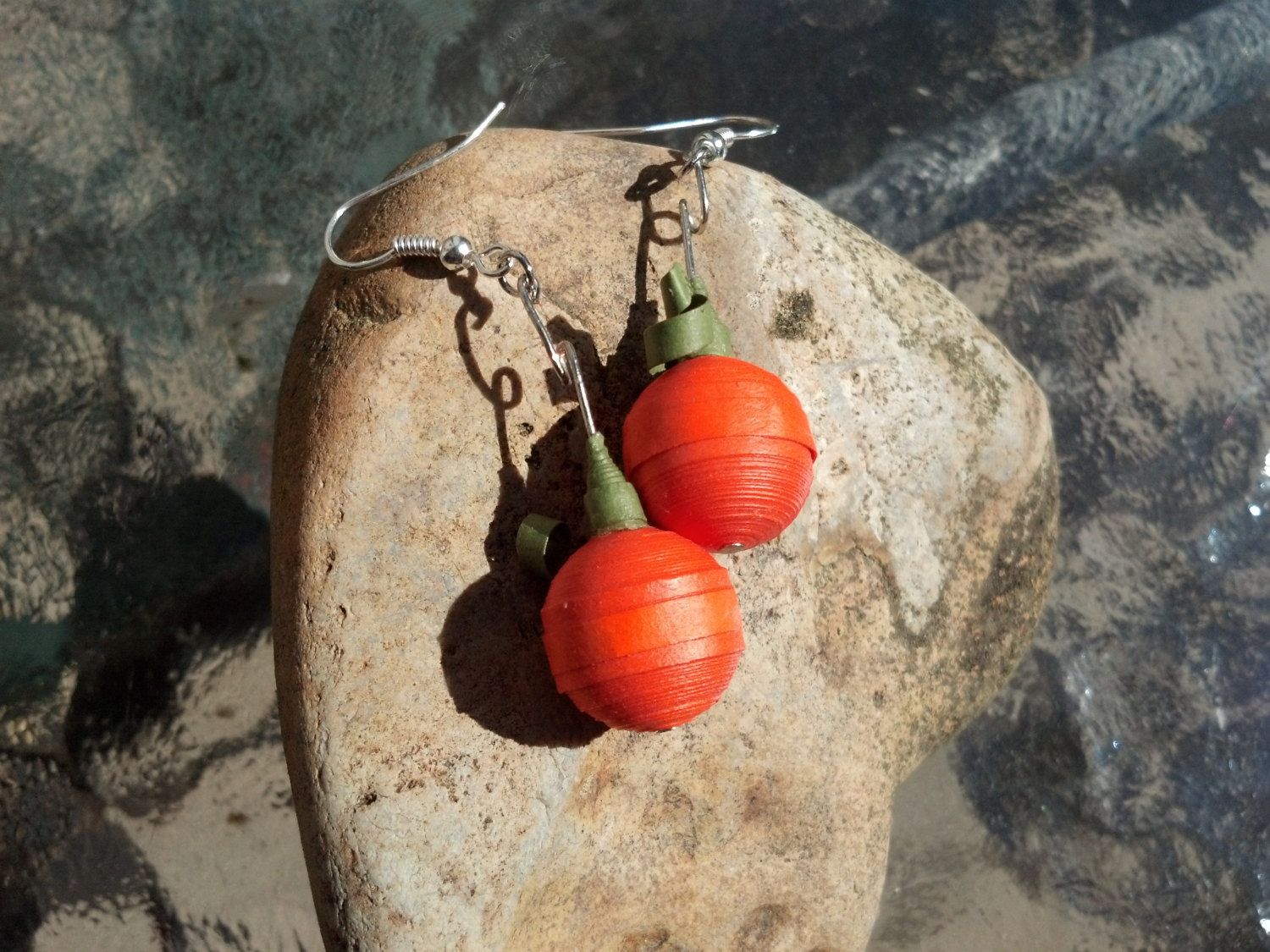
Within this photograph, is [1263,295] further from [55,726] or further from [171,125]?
[55,726]

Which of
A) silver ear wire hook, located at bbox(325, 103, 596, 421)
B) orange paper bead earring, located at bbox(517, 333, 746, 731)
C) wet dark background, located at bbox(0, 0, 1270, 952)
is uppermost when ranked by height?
silver ear wire hook, located at bbox(325, 103, 596, 421)

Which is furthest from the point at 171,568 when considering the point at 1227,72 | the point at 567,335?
the point at 1227,72

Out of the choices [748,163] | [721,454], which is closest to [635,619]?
[721,454]

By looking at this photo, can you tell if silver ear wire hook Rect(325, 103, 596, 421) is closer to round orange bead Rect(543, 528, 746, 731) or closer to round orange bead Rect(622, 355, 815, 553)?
round orange bead Rect(622, 355, 815, 553)

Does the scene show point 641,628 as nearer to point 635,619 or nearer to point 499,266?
point 635,619

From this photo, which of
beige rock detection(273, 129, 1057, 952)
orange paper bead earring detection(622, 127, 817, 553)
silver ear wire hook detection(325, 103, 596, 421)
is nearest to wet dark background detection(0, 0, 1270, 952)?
beige rock detection(273, 129, 1057, 952)

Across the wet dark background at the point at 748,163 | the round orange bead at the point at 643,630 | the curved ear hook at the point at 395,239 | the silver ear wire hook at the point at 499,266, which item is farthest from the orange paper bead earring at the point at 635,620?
the wet dark background at the point at 748,163
